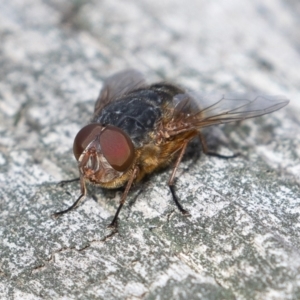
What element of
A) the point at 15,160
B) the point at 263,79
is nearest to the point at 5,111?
the point at 15,160

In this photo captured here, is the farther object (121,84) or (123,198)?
(121,84)

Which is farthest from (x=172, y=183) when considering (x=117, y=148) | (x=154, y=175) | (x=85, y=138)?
(x=85, y=138)

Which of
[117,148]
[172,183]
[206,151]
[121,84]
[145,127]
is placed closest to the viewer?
[117,148]

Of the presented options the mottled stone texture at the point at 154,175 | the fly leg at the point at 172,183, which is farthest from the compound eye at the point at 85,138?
the fly leg at the point at 172,183

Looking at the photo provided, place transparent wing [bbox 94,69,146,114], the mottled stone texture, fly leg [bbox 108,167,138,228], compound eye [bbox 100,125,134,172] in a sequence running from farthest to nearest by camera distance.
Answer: transparent wing [bbox 94,69,146,114] → compound eye [bbox 100,125,134,172] → fly leg [bbox 108,167,138,228] → the mottled stone texture

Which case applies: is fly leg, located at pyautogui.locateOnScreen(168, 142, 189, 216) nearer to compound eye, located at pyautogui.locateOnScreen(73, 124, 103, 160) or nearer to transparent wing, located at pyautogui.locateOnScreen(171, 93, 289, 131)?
transparent wing, located at pyautogui.locateOnScreen(171, 93, 289, 131)

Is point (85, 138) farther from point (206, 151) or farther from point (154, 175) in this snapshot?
point (206, 151)

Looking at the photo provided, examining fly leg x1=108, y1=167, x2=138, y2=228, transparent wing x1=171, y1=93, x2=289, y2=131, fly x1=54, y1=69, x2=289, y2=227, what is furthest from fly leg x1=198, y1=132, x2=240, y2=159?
fly leg x1=108, y1=167, x2=138, y2=228
